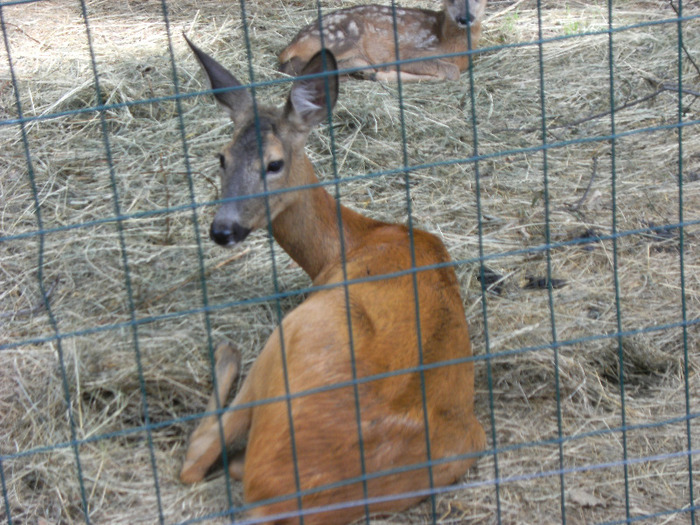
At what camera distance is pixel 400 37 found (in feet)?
28.4

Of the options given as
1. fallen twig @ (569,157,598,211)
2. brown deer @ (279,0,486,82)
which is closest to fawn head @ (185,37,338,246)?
fallen twig @ (569,157,598,211)

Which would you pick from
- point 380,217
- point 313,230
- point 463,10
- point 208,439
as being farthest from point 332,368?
point 463,10

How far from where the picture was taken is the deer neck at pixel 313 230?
14.3 feet

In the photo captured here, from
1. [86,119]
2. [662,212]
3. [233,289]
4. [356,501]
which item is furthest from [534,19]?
[356,501]

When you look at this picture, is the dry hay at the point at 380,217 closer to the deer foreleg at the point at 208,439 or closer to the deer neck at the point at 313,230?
the deer foreleg at the point at 208,439

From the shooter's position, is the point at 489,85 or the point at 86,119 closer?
the point at 86,119

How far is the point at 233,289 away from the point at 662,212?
2.54 meters

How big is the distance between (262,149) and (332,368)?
128 centimetres

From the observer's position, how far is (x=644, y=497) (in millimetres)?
3441

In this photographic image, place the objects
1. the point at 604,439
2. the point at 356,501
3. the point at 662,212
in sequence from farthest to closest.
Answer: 1. the point at 662,212
2. the point at 604,439
3. the point at 356,501

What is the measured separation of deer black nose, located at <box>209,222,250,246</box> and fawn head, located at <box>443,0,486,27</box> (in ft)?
16.3

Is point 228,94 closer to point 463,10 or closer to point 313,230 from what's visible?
point 313,230

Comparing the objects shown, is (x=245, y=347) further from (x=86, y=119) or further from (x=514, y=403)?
(x=86, y=119)

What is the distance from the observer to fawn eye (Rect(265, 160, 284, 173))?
4.19 meters
